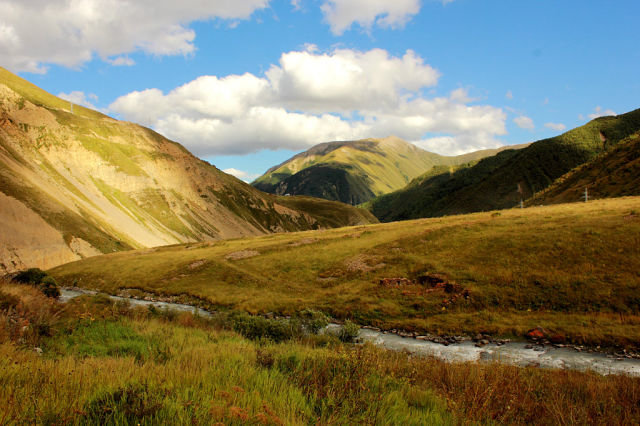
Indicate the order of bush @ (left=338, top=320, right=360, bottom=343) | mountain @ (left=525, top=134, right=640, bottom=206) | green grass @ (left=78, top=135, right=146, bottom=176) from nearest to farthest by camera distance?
bush @ (left=338, top=320, right=360, bottom=343), mountain @ (left=525, top=134, right=640, bottom=206), green grass @ (left=78, top=135, right=146, bottom=176)

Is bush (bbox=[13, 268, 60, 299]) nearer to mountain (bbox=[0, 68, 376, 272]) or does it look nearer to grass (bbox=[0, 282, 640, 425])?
grass (bbox=[0, 282, 640, 425])

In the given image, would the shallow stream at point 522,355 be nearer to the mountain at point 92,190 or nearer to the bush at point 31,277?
the bush at point 31,277

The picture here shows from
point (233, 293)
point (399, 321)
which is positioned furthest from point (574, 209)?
point (233, 293)

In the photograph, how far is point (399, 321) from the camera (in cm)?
2838

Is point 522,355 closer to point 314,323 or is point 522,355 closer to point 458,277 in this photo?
point 458,277

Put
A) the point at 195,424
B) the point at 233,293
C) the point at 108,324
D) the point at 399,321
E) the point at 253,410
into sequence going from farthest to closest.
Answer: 1. the point at 233,293
2. the point at 399,321
3. the point at 108,324
4. the point at 253,410
5. the point at 195,424

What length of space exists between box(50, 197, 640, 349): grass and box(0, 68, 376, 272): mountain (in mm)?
27253

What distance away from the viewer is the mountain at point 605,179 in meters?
77.1

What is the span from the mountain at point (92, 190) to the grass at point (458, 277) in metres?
27.3

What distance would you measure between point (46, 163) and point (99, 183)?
53.7ft

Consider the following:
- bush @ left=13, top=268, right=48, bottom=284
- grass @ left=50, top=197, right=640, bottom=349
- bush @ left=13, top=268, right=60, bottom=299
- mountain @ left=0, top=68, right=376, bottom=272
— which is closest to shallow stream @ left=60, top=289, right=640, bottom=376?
grass @ left=50, top=197, right=640, bottom=349

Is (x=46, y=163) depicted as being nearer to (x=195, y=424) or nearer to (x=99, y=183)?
(x=99, y=183)

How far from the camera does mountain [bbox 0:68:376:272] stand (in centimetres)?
7550

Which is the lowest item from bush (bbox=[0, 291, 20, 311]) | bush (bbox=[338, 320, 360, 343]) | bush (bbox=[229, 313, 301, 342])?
bush (bbox=[338, 320, 360, 343])
